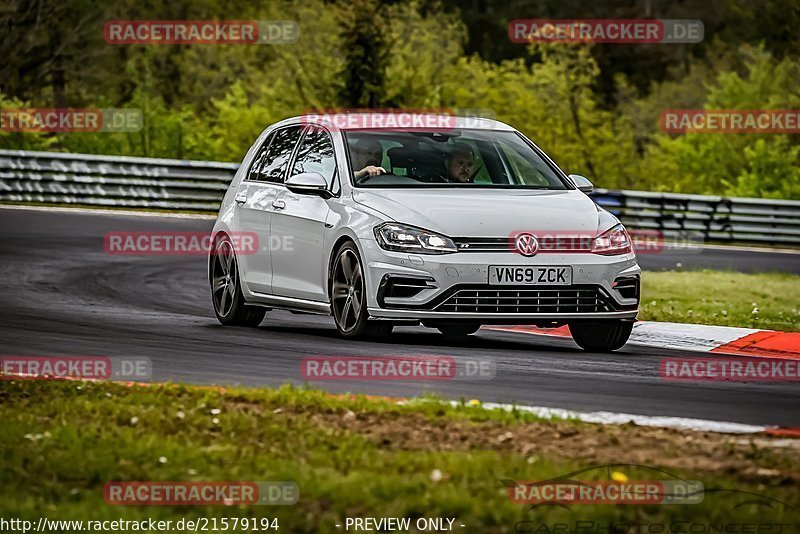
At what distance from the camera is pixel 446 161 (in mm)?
13477

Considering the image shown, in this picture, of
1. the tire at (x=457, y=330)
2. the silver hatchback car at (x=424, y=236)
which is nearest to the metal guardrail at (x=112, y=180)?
the silver hatchback car at (x=424, y=236)

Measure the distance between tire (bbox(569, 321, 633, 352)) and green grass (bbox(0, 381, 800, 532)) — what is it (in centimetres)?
411

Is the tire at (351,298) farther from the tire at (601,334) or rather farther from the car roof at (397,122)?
the tire at (601,334)

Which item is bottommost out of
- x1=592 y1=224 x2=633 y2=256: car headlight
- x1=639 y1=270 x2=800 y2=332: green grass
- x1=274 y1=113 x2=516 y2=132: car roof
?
x1=639 y1=270 x2=800 y2=332: green grass

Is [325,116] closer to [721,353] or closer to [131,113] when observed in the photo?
[721,353]

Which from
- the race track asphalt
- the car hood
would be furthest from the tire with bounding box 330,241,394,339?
the car hood

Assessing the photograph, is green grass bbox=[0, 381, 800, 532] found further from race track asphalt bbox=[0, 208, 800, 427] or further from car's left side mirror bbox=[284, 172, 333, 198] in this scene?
car's left side mirror bbox=[284, 172, 333, 198]

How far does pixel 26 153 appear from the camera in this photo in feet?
105

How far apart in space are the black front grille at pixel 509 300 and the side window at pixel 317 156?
171 centimetres

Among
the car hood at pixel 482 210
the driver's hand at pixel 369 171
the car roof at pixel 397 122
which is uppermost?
the car roof at pixel 397 122

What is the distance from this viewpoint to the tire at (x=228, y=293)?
14750 mm

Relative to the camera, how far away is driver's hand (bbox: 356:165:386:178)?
13172 millimetres

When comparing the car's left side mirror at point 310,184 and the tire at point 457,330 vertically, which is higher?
the car's left side mirror at point 310,184

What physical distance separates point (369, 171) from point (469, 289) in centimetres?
159
